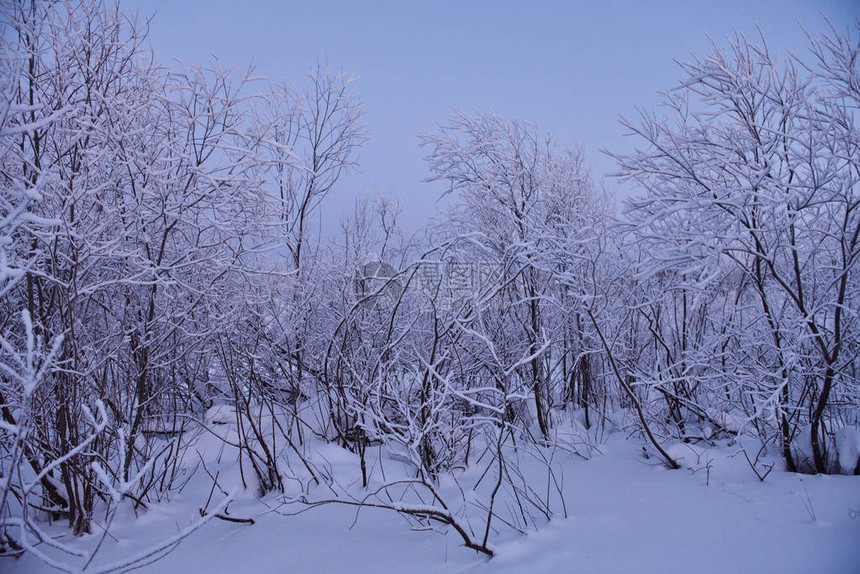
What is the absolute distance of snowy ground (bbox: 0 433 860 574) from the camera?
2.63 meters

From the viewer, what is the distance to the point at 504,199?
5.75 metres

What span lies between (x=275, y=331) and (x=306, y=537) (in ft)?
10.2

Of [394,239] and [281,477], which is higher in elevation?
[394,239]

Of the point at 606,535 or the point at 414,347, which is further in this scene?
the point at 414,347

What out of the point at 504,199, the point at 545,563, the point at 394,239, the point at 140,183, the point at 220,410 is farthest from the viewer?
the point at 394,239

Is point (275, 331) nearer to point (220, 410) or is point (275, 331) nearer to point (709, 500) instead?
point (220, 410)

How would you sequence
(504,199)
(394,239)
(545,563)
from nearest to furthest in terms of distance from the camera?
(545,563), (504,199), (394,239)

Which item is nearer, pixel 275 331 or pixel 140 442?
pixel 140 442

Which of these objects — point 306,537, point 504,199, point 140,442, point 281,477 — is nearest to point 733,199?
point 504,199

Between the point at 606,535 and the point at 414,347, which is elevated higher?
the point at 414,347

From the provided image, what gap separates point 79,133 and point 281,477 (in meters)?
3.15

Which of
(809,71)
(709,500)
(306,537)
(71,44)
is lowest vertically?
(306,537)

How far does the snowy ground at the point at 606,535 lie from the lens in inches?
104

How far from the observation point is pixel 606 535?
301cm
